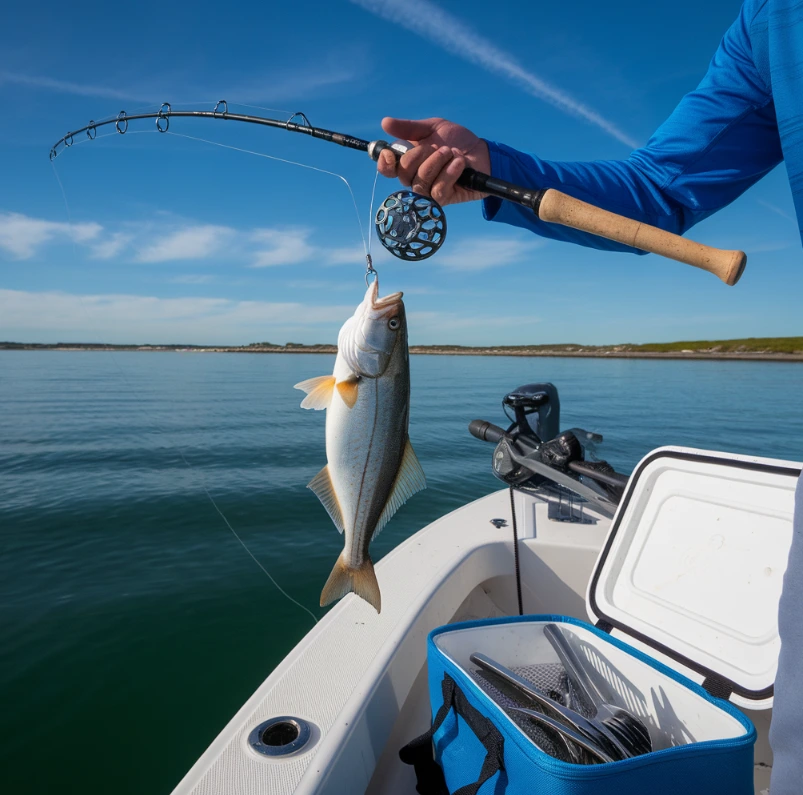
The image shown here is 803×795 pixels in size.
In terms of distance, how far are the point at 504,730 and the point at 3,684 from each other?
4209 mm

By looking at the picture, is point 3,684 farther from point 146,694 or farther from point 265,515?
point 265,515

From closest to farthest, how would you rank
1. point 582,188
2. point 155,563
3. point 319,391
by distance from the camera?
point 319,391 < point 582,188 < point 155,563

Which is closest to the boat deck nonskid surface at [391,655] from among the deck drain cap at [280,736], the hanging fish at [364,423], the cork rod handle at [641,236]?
the deck drain cap at [280,736]

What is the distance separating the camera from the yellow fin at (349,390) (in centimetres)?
196

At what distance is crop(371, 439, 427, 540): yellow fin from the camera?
6.86 ft

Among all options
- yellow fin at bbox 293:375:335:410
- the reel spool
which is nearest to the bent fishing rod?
the reel spool

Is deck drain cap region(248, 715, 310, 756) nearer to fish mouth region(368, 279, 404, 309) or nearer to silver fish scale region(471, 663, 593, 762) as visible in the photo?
silver fish scale region(471, 663, 593, 762)

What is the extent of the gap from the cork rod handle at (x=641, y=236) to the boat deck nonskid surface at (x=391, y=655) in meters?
1.89

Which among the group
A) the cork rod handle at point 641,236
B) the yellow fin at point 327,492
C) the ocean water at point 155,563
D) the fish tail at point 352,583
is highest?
the cork rod handle at point 641,236

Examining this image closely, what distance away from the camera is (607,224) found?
1823mm

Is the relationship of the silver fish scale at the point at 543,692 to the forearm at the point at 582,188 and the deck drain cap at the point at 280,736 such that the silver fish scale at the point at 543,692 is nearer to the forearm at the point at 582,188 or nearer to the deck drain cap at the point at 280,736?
the deck drain cap at the point at 280,736

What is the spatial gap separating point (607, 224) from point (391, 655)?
6.30ft

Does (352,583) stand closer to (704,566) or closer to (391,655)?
(391,655)

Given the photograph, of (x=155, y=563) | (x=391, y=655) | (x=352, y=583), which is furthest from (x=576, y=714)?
(x=155, y=563)
